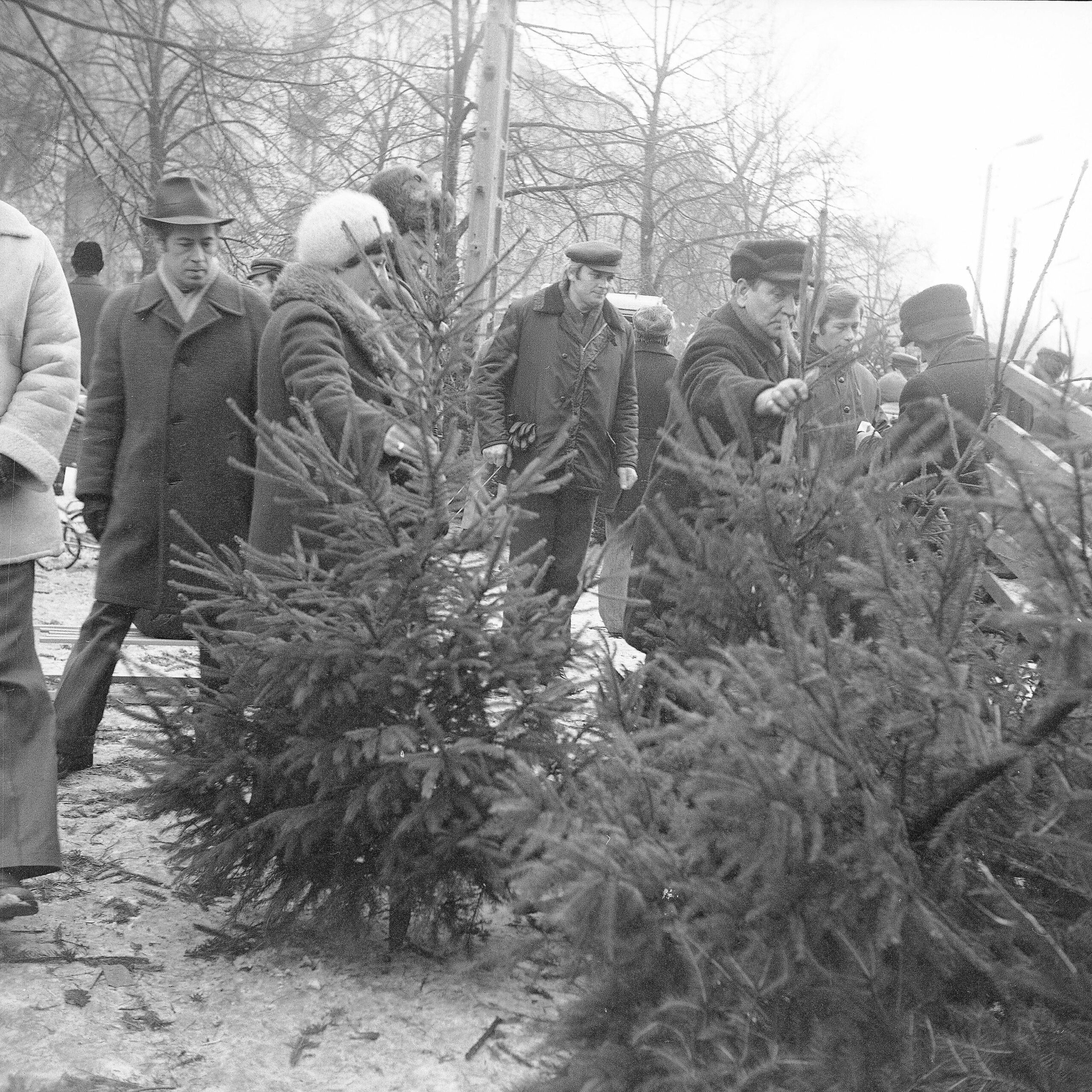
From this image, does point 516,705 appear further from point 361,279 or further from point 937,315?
point 937,315

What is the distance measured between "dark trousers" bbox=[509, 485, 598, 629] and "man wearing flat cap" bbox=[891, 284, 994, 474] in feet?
5.63

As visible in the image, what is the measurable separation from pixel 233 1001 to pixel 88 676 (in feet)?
6.56

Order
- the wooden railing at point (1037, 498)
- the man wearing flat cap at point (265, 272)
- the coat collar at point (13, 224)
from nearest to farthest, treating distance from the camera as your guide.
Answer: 1. the wooden railing at point (1037, 498)
2. the coat collar at point (13, 224)
3. the man wearing flat cap at point (265, 272)

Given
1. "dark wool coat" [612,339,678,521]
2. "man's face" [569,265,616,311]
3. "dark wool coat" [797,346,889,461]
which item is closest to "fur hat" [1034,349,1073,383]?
"dark wool coat" [797,346,889,461]

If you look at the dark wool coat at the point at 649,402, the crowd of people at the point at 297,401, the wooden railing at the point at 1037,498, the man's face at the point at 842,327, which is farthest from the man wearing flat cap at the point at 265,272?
the wooden railing at the point at 1037,498

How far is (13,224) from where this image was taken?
12.8 feet

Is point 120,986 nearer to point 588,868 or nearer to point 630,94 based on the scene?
point 588,868

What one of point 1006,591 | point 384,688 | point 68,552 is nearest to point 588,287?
point 384,688

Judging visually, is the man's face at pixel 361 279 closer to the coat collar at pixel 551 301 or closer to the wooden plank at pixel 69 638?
the coat collar at pixel 551 301

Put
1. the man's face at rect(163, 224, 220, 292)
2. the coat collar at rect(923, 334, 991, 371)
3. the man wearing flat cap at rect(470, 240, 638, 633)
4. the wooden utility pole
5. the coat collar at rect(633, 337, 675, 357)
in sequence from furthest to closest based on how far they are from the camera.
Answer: the wooden utility pole → the coat collar at rect(633, 337, 675, 357) → the man wearing flat cap at rect(470, 240, 638, 633) → the coat collar at rect(923, 334, 991, 371) → the man's face at rect(163, 224, 220, 292)

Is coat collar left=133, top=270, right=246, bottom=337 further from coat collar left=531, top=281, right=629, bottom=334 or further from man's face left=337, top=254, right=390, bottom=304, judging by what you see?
coat collar left=531, top=281, right=629, bottom=334

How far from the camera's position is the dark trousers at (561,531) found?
21.9ft

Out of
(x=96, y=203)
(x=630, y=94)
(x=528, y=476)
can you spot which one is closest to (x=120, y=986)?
(x=528, y=476)

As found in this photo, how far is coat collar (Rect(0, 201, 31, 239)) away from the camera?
387cm
